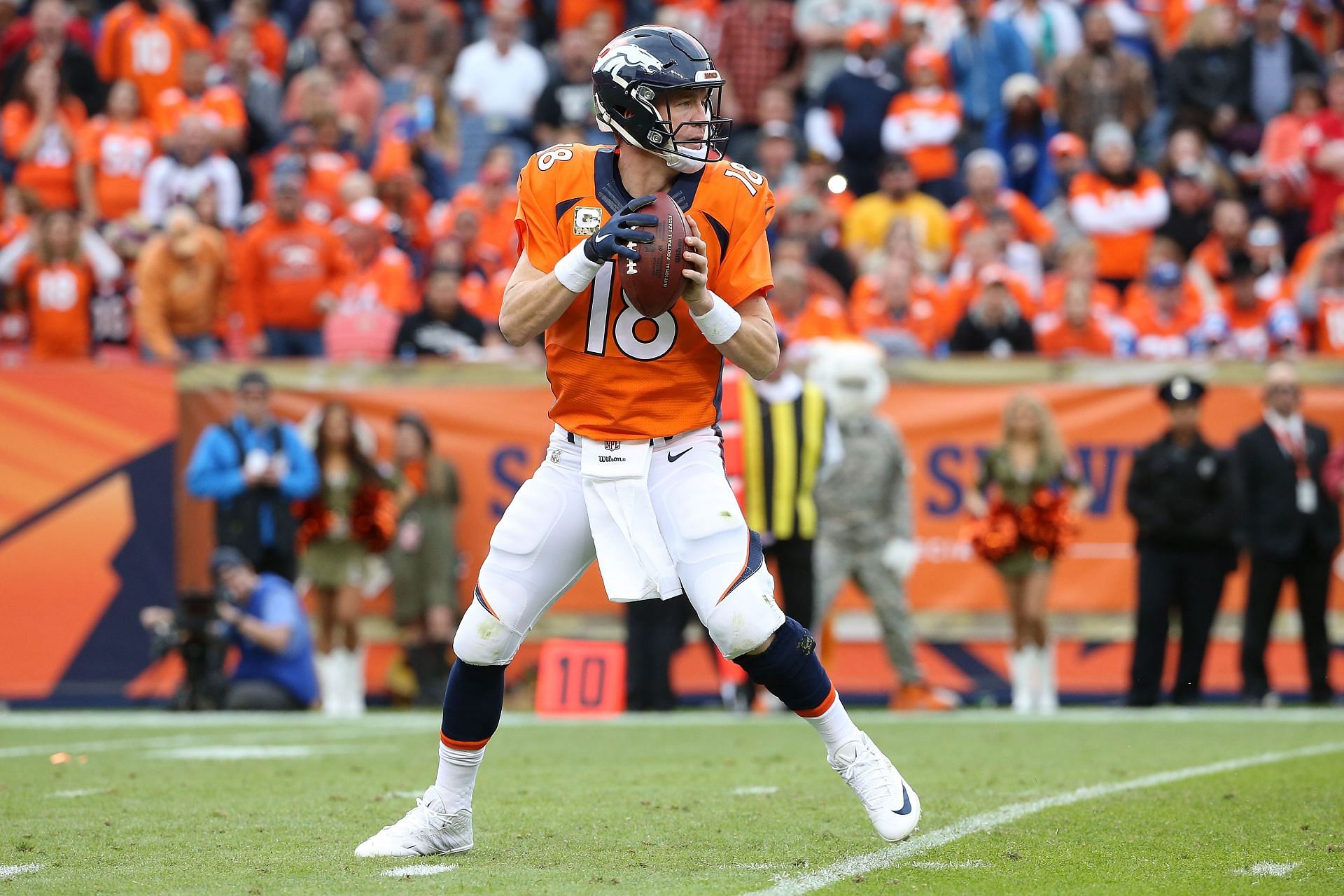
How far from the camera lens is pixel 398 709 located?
11312 millimetres

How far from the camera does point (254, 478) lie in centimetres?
1103

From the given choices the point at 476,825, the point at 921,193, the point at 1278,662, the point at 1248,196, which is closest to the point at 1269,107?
the point at 1248,196

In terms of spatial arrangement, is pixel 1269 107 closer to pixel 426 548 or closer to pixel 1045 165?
pixel 1045 165

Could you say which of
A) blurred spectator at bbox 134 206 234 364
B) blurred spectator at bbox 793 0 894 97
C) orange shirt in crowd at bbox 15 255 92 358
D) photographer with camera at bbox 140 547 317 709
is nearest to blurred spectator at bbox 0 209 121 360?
orange shirt in crowd at bbox 15 255 92 358

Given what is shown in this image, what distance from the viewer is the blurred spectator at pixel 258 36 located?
16547 millimetres

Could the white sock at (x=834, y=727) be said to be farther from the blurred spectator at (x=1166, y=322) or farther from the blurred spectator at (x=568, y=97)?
the blurred spectator at (x=568, y=97)

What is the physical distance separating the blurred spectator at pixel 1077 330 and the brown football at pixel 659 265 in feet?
26.8

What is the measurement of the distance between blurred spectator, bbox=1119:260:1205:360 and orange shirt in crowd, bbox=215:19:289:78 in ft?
26.0

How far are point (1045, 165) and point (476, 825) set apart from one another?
419 inches

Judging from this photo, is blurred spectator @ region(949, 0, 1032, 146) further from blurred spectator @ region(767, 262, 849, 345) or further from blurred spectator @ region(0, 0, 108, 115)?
blurred spectator @ region(0, 0, 108, 115)

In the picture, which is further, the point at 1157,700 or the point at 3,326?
the point at 3,326

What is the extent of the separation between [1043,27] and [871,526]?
21.6 ft

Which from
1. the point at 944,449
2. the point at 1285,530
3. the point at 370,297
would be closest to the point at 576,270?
→ the point at 944,449

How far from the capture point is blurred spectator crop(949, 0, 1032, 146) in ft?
50.5
